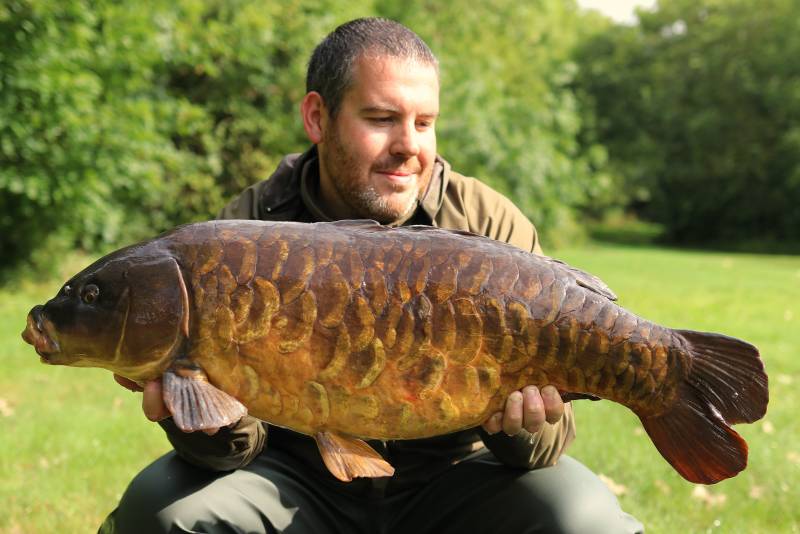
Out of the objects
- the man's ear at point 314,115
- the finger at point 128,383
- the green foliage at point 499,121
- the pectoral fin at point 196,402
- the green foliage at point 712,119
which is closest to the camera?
the pectoral fin at point 196,402

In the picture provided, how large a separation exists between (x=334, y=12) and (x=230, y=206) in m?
11.7

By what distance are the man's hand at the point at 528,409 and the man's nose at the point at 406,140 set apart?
964 millimetres

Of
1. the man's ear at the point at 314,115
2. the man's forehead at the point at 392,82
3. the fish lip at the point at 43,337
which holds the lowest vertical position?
the fish lip at the point at 43,337

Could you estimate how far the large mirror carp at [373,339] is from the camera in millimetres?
2029

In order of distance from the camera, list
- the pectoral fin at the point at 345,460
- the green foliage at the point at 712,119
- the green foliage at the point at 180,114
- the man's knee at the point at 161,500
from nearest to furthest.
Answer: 1. the pectoral fin at the point at 345,460
2. the man's knee at the point at 161,500
3. the green foliage at the point at 180,114
4. the green foliage at the point at 712,119

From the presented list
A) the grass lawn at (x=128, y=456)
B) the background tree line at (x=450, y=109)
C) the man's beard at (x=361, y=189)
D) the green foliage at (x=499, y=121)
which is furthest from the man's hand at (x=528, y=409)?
the green foliage at (x=499, y=121)

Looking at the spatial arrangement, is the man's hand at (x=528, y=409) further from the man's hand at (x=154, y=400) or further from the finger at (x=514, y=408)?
the man's hand at (x=154, y=400)

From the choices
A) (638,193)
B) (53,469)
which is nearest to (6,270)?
(53,469)

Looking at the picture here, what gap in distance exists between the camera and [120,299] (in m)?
2.08

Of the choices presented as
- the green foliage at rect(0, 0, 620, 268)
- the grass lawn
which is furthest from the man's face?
the green foliage at rect(0, 0, 620, 268)

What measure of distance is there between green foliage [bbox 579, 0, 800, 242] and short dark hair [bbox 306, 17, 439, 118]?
25370 millimetres

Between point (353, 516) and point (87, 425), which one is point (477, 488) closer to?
point (353, 516)

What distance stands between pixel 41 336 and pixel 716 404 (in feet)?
5.38

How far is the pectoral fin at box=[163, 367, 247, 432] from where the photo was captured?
6.42 ft
